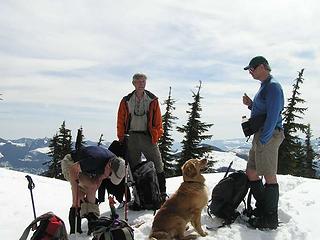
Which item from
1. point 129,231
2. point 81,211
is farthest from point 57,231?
point 81,211

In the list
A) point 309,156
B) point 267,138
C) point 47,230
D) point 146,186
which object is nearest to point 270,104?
point 267,138

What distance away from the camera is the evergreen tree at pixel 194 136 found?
1270 inches

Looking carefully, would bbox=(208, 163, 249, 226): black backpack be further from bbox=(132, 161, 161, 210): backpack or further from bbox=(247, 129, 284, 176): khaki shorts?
bbox=(132, 161, 161, 210): backpack

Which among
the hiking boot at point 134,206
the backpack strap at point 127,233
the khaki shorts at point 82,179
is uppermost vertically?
the khaki shorts at point 82,179

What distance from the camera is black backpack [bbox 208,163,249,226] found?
795cm

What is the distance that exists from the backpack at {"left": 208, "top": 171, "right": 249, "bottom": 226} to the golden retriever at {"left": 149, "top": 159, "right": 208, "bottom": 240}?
2.72 feet

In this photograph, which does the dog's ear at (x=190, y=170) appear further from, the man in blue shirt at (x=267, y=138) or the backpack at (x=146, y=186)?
the backpack at (x=146, y=186)

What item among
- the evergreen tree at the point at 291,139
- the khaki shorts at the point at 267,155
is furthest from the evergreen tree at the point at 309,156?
the khaki shorts at the point at 267,155

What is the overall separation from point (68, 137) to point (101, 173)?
30295 millimetres

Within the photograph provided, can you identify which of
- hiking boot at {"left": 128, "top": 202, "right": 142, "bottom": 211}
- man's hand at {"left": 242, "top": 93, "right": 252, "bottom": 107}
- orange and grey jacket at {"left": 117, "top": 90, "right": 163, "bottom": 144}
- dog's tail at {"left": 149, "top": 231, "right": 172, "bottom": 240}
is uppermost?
man's hand at {"left": 242, "top": 93, "right": 252, "bottom": 107}

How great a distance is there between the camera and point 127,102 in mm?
8828

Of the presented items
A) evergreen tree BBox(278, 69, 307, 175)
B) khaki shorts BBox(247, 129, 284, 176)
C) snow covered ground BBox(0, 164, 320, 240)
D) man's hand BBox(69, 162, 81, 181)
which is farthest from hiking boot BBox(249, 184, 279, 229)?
evergreen tree BBox(278, 69, 307, 175)

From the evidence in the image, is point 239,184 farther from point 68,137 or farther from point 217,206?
point 68,137

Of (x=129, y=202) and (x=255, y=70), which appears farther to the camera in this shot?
(x=129, y=202)
